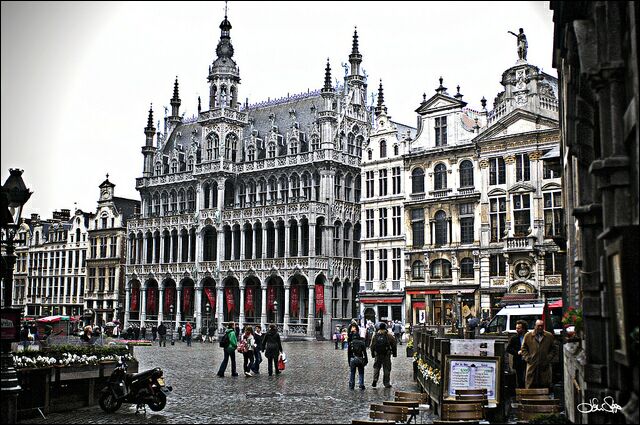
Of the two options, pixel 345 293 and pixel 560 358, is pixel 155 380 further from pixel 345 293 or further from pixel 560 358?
pixel 345 293

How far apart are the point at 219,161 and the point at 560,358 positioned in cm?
5458

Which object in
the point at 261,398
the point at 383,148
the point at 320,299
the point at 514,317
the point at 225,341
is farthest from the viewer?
the point at 320,299

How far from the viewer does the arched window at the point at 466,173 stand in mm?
53250

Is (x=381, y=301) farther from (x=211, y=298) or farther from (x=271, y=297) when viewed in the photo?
(x=211, y=298)

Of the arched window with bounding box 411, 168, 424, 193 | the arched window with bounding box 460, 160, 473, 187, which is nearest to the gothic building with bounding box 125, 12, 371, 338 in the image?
the arched window with bounding box 411, 168, 424, 193

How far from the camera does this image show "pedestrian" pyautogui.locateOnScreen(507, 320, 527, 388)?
733 inches

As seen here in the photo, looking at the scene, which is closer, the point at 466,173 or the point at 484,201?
the point at 484,201

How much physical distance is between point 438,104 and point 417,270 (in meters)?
11.8

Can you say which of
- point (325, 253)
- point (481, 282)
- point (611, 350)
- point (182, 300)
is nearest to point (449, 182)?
point (481, 282)

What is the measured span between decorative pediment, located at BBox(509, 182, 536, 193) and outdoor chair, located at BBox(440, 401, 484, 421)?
38.3 metres

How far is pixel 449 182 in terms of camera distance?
5412 centimetres

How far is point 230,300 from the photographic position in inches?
2689

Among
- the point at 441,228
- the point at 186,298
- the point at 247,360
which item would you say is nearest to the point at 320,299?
the point at 441,228

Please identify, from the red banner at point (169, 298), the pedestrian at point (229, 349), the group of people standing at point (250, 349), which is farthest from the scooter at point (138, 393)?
the red banner at point (169, 298)
